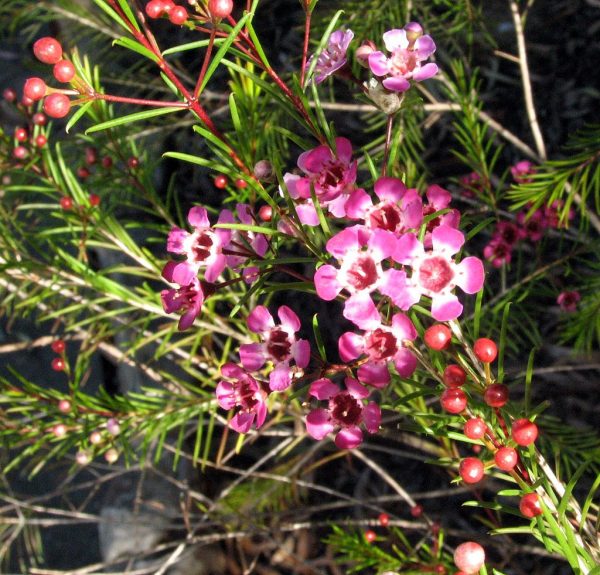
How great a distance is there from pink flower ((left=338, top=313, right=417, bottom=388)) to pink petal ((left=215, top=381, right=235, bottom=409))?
0.14 m

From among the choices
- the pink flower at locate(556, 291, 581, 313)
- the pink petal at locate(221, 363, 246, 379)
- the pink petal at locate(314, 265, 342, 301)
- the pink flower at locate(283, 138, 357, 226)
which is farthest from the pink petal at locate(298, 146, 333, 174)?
the pink flower at locate(556, 291, 581, 313)

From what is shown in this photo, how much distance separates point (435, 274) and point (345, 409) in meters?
0.18

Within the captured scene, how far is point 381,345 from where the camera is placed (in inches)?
22.6

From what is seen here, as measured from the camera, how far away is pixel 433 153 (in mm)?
2203

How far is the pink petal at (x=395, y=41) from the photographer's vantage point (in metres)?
0.66

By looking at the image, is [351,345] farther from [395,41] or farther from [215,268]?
[395,41]

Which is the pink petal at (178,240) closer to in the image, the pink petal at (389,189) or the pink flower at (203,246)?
the pink flower at (203,246)

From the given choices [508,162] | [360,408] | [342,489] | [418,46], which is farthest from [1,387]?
[508,162]

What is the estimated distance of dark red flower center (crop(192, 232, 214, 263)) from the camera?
0.62 m

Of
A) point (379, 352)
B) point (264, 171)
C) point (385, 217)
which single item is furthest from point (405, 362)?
point (264, 171)

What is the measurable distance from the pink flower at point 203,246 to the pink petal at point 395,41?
24 centimetres

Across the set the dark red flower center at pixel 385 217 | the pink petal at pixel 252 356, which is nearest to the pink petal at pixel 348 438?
the pink petal at pixel 252 356

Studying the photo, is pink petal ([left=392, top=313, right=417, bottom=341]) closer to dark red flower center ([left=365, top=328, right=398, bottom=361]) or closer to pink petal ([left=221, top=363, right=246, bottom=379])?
dark red flower center ([left=365, top=328, right=398, bottom=361])

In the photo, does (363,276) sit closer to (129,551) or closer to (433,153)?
(129,551)
